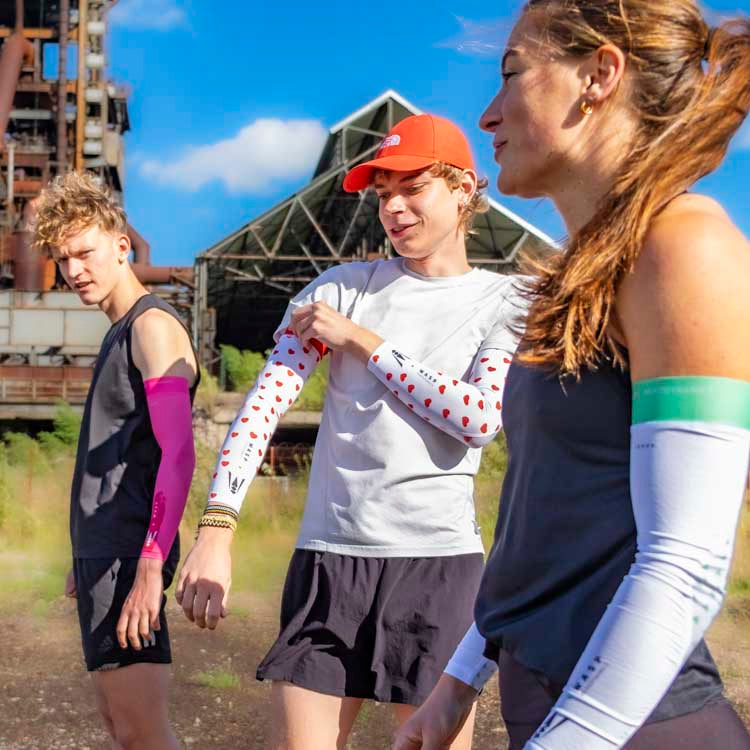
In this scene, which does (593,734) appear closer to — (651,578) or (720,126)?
(651,578)

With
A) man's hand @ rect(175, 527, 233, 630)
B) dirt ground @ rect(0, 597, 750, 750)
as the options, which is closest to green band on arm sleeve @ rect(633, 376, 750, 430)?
man's hand @ rect(175, 527, 233, 630)

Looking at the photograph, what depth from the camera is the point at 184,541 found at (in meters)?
9.21

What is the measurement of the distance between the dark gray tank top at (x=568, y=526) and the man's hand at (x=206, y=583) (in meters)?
0.70

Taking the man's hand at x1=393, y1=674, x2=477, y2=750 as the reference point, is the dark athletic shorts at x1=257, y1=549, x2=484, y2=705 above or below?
below

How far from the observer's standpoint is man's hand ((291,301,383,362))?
228 cm

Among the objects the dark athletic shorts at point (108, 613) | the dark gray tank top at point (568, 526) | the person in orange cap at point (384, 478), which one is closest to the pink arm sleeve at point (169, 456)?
the dark athletic shorts at point (108, 613)

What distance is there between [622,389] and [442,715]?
66 cm

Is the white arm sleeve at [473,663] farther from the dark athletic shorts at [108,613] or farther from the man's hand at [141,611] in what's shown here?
the dark athletic shorts at [108,613]

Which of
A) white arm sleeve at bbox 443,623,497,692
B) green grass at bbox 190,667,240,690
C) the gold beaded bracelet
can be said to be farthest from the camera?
green grass at bbox 190,667,240,690

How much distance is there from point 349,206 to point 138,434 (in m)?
20.0

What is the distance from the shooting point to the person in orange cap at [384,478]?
86.9 inches

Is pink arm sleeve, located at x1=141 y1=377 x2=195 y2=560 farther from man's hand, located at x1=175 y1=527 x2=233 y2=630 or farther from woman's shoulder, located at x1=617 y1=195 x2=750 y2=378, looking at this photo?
woman's shoulder, located at x1=617 y1=195 x2=750 y2=378

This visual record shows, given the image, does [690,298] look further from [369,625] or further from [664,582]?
[369,625]

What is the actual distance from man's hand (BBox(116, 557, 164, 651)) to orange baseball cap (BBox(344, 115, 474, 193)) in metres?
1.16
